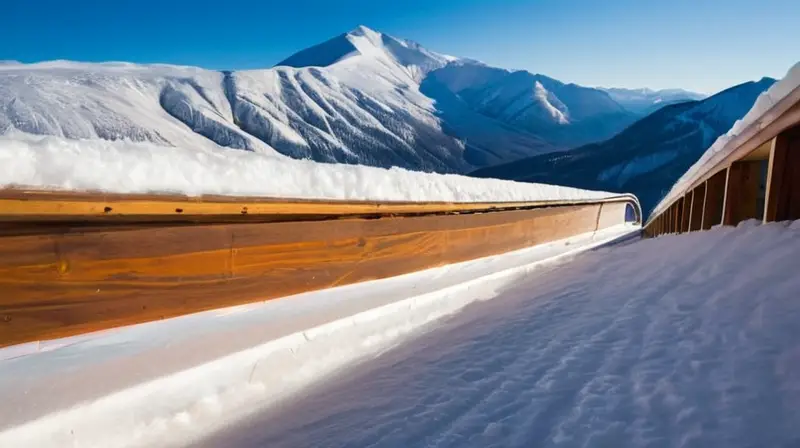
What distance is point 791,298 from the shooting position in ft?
5.39

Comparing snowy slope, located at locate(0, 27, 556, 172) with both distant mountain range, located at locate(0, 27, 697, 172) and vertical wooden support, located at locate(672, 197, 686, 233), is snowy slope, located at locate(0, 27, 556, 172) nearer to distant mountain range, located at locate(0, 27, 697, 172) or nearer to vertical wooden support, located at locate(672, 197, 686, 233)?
distant mountain range, located at locate(0, 27, 697, 172)

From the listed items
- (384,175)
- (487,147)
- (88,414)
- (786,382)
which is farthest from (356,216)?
(487,147)

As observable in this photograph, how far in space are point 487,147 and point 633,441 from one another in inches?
2768

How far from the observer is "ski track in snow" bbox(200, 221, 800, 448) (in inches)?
47.6

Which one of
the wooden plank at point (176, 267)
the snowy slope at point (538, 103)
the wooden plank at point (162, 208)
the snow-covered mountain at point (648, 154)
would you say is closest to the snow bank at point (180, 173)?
the wooden plank at point (162, 208)

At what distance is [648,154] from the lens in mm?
53531

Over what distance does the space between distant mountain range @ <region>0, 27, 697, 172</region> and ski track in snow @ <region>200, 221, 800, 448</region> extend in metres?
10.3

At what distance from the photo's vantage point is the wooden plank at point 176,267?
4.35 feet

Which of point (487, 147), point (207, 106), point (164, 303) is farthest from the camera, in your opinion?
point (487, 147)

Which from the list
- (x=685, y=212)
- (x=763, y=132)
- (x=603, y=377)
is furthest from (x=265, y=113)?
(x=603, y=377)

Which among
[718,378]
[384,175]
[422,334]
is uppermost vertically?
[384,175]

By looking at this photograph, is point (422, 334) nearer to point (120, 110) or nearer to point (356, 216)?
point (356, 216)

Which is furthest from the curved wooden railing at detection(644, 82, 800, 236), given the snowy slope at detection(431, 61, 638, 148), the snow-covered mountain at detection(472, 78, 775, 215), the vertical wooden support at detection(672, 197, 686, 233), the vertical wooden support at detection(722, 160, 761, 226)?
the snowy slope at detection(431, 61, 638, 148)

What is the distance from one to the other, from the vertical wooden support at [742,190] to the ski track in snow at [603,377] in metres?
0.70
